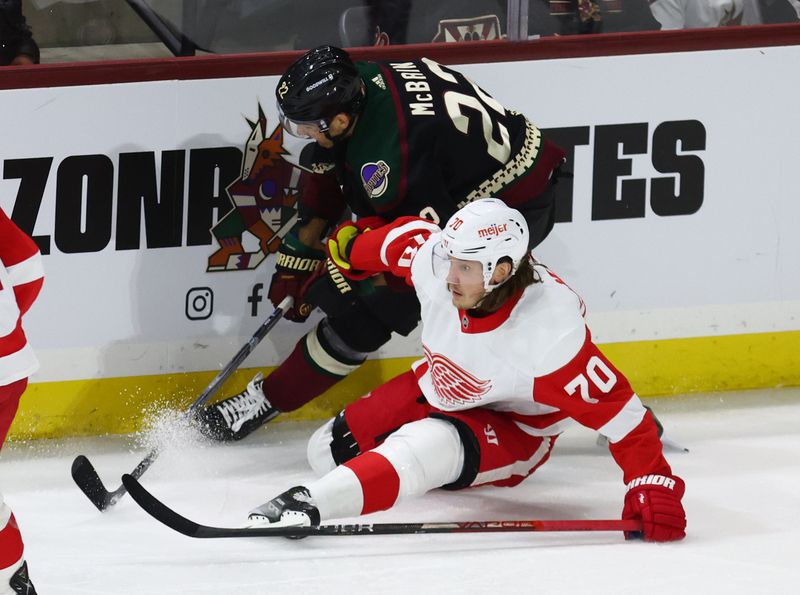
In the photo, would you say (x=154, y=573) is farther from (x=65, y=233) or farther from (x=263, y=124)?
(x=263, y=124)

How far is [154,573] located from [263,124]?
137 cm

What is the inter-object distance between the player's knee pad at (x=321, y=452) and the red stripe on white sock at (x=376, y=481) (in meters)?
0.43

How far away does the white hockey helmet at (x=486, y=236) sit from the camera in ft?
8.66

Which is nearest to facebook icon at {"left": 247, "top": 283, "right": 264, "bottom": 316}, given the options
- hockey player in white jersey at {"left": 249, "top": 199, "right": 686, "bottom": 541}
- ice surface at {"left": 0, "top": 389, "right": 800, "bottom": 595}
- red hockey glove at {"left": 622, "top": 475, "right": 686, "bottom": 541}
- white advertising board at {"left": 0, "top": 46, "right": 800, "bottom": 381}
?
white advertising board at {"left": 0, "top": 46, "right": 800, "bottom": 381}

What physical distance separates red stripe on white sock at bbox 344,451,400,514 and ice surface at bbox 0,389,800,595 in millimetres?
116

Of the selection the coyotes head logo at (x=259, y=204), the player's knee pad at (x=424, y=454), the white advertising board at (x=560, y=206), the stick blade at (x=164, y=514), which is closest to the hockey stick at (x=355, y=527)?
the stick blade at (x=164, y=514)

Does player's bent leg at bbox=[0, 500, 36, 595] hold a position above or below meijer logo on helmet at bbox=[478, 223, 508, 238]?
below

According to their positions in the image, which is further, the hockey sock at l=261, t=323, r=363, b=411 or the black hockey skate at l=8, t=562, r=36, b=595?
the hockey sock at l=261, t=323, r=363, b=411

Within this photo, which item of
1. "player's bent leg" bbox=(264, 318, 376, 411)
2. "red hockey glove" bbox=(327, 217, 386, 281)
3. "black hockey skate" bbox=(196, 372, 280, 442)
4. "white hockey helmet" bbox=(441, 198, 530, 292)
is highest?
"white hockey helmet" bbox=(441, 198, 530, 292)

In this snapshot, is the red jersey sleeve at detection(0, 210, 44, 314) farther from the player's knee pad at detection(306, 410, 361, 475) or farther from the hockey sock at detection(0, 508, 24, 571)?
the player's knee pad at detection(306, 410, 361, 475)

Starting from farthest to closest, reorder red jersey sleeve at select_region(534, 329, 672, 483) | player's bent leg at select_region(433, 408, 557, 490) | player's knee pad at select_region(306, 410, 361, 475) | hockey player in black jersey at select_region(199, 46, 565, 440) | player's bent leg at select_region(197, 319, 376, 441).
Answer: player's bent leg at select_region(197, 319, 376, 441), player's knee pad at select_region(306, 410, 361, 475), hockey player in black jersey at select_region(199, 46, 565, 440), player's bent leg at select_region(433, 408, 557, 490), red jersey sleeve at select_region(534, 329, 672, 483)

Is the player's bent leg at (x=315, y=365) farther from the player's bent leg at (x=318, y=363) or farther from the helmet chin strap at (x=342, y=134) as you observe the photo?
the helmet chin strap at (x=342, y=134)

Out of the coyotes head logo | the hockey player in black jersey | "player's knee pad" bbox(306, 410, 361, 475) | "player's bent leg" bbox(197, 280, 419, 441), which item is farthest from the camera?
the coyotes head logo

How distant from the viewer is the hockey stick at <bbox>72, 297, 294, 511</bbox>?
305 cm
